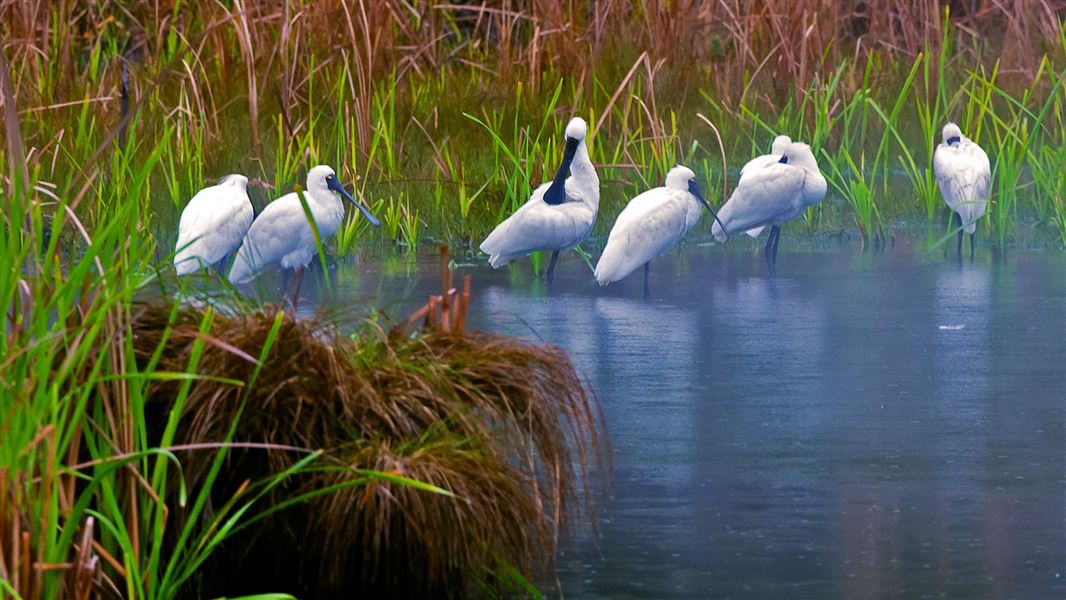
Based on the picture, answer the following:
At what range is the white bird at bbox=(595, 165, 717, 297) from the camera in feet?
28.1

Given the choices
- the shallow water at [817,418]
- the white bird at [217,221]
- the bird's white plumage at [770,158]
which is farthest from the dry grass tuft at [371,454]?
the bird's white plumage at [770,158]

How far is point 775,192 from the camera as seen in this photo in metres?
9.42

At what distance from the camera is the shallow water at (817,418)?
4.00 metres

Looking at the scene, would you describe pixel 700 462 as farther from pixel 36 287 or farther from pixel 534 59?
pixel 534 59

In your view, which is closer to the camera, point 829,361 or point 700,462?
point 700,462

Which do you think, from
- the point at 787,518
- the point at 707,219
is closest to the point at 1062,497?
the point at 787,518

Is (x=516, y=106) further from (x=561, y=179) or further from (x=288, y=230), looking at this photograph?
(x=288, y=230)

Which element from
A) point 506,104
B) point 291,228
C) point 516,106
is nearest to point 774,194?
point 516,106

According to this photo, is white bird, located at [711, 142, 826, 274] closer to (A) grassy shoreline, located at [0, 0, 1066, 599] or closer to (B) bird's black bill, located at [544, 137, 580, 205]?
(A) grassy shoreline, located at [0, 0, 1066, 599]

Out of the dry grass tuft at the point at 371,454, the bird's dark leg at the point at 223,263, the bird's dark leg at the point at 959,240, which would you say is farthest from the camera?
the bird's dark leg at the point at 959,240

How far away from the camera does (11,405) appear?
3088mm

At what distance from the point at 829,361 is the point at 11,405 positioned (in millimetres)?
3864

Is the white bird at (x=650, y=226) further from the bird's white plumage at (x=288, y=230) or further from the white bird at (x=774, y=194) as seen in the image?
the bird's white plumage at (x=288, y=230)

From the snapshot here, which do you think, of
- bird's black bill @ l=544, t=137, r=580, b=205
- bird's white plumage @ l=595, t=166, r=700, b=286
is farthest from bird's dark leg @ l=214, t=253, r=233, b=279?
bird's white plumage @ l=595, t=166, r=700, b=286
